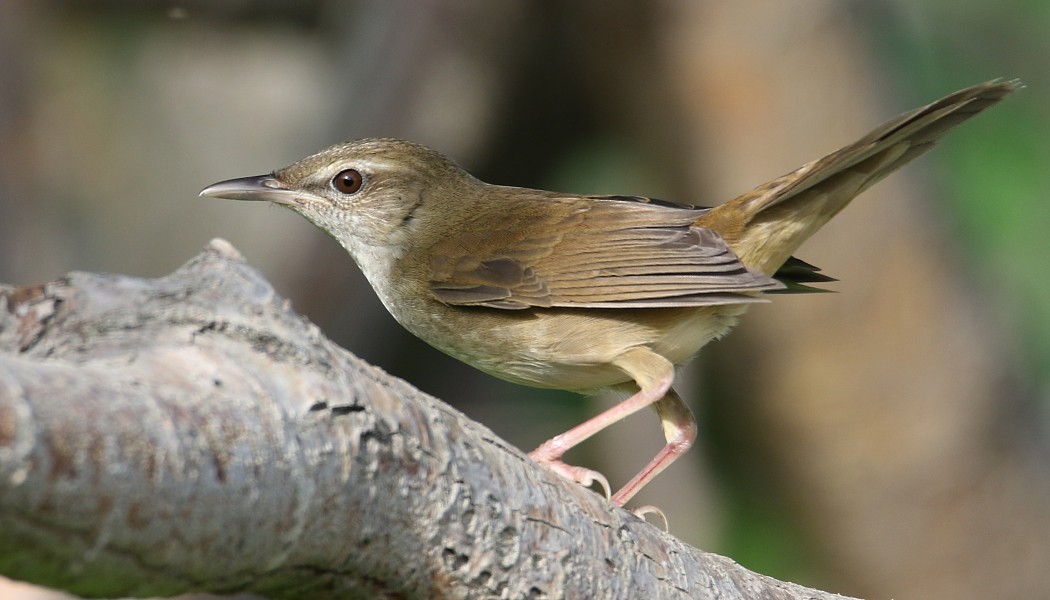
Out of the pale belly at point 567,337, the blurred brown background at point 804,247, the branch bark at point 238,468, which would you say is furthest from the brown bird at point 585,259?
the blurred brown background at point 804,247

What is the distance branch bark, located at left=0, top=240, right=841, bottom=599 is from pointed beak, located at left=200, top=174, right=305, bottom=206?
7.86ft

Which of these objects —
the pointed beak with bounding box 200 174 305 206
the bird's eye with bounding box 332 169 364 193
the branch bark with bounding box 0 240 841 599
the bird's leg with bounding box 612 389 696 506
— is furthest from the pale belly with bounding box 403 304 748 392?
the branch bark with bounding box 0 240 841 599

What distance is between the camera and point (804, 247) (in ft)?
28.8

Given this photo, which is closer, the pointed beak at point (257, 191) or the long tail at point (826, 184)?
the long tail at point (826, 184)

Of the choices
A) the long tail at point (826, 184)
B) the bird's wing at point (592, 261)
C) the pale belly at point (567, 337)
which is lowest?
the pale belly at point (567, 337)

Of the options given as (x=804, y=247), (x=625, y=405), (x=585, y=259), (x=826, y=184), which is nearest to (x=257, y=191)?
(x=585, y=259)

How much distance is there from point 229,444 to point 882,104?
7821 millimetres

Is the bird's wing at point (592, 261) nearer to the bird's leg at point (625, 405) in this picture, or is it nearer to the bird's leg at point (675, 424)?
the bird's leg at point (625, 405)

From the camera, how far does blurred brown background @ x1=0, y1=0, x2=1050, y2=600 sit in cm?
870

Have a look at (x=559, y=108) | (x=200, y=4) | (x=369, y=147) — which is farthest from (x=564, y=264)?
(x=200, y=4)

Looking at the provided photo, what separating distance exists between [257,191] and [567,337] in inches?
57.4

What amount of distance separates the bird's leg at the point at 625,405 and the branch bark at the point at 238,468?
1.35 m

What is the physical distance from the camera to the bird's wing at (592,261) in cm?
427

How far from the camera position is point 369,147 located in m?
5.00
